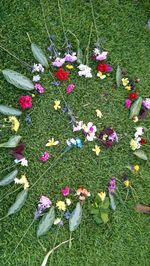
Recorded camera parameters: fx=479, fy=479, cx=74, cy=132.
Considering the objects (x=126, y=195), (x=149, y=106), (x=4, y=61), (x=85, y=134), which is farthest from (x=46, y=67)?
(x=126, y=195)

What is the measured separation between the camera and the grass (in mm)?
2029

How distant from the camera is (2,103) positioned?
6.58 ft

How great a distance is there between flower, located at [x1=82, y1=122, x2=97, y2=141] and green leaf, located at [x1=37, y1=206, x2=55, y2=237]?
358mm

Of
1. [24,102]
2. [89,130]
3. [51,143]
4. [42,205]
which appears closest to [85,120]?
[89,130]

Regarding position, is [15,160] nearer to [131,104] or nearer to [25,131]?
[25,131]

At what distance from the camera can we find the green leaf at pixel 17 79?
199 centimetres

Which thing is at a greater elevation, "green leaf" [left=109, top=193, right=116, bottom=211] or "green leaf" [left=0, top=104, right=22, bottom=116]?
"green leaf" [left=0, top=104, right=22, bottom=116]

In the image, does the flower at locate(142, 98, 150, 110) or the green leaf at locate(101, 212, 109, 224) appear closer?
the green leaf at locate(101, 212, 109, 224)

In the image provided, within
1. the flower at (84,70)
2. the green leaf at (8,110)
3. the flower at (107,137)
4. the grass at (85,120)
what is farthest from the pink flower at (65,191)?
the flower at (84,70)

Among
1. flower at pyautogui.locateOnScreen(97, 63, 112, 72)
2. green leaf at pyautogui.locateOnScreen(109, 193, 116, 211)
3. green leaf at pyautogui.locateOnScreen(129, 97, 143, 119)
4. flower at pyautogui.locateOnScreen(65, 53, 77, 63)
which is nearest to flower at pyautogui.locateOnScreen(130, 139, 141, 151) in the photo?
green leaf at pyautogui.locateOnScreen(129, 97, 143, 119)

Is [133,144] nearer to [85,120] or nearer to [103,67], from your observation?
[85,120]

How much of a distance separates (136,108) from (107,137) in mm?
197

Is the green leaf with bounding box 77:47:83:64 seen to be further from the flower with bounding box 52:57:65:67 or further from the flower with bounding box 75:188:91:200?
the flower with bounding box 75:188:91:200

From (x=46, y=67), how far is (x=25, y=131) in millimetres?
291
